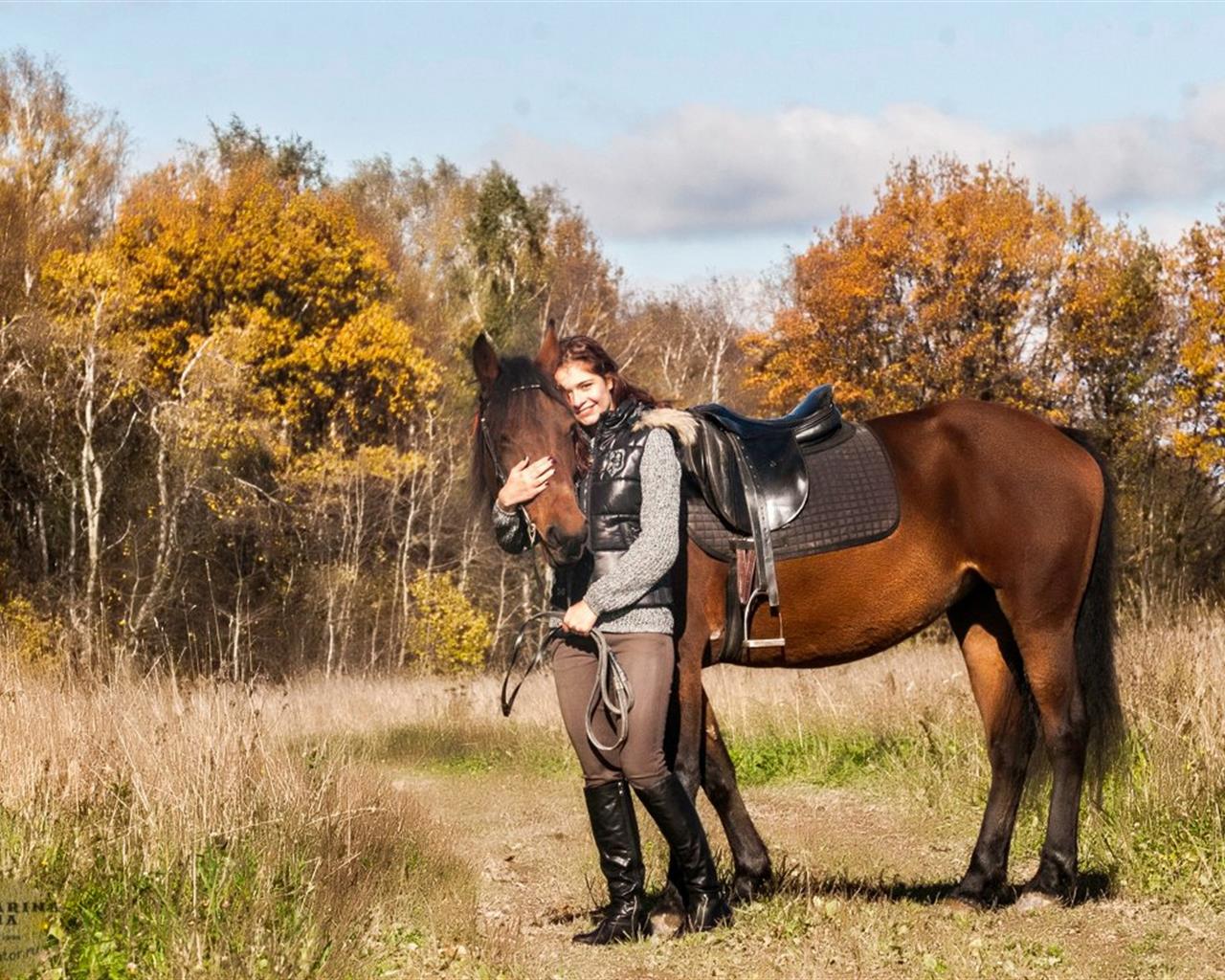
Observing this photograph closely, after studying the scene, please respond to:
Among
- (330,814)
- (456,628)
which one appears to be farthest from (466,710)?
(456,628)

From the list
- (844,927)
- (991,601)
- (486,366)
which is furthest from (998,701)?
(486,366)

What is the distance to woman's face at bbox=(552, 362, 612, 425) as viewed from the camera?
16.5 feet

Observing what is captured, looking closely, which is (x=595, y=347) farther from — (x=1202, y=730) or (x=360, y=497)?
(x=360, y=497)

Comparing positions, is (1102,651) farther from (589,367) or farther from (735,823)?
(589,367)

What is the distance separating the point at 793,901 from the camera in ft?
17.6

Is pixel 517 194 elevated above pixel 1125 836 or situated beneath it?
elevated above

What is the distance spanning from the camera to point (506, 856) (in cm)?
732

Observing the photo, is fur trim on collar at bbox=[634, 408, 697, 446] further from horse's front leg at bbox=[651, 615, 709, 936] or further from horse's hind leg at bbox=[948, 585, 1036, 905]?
horse's hind leg at bbox=[948, 585, 1036, 905]

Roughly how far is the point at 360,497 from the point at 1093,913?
2734 centimetres

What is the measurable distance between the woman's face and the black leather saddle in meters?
0.44

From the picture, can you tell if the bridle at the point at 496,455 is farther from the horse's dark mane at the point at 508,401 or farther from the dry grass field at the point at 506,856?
the dry grass field at the point at 506,856

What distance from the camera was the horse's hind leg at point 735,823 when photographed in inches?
221

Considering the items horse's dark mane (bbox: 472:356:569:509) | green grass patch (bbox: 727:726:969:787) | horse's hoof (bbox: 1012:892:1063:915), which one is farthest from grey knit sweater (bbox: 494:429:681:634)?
green grass patch (bbox: 727:726:969:787)

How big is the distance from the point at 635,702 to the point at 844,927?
1112 millimetres
